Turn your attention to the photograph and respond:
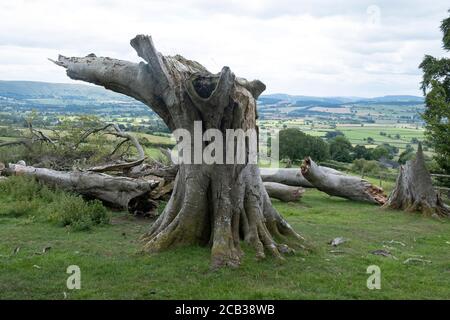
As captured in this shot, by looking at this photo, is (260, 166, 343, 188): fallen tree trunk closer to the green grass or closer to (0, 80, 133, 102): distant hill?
the green grass

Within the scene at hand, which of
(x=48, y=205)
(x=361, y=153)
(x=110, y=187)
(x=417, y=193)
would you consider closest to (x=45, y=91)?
(x=361, y=153)

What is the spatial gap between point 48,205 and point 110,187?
5.90ft

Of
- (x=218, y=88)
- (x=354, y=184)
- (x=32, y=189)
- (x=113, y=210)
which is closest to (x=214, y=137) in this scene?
(x=218, y=88)

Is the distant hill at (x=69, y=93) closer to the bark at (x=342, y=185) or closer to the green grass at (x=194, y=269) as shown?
the bark at (x=342, y=185)

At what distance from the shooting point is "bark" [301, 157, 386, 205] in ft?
64.0

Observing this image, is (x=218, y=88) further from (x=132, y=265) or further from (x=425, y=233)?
(x=425, y=233)

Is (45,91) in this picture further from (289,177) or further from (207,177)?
(207,177)

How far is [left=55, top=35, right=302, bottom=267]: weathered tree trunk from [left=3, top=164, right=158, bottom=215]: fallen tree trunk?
4.17 m

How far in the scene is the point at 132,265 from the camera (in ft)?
27.8

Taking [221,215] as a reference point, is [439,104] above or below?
above

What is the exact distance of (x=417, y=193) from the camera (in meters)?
16.9

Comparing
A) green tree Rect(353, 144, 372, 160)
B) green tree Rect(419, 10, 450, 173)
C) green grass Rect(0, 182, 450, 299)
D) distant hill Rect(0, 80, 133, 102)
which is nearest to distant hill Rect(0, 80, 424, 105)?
distant hill Rect(0, 80, 133, 102)

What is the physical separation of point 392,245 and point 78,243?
22.8 ft

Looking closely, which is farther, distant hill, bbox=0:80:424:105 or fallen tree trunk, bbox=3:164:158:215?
distant hill, bbox=0:80:424:105
